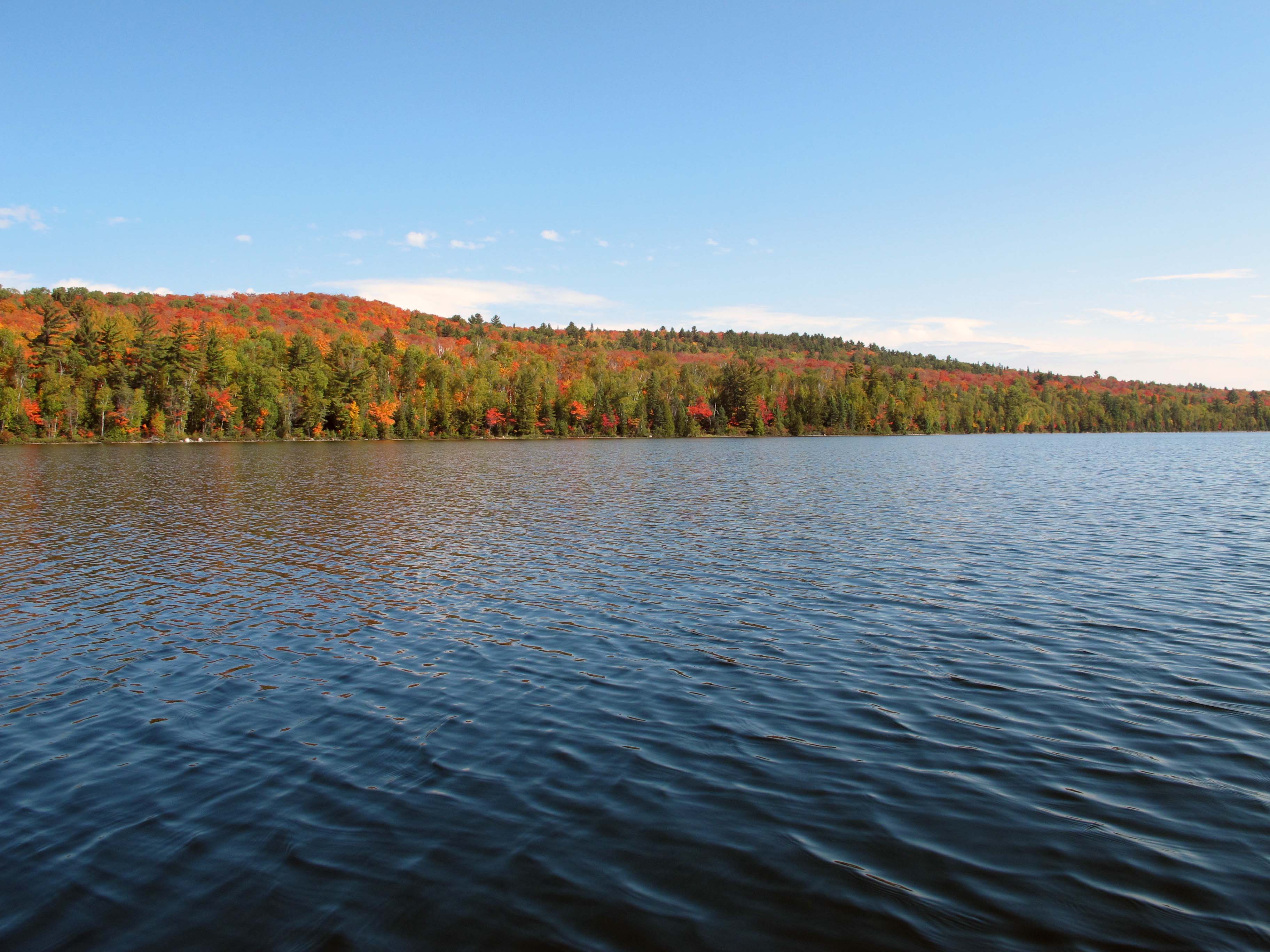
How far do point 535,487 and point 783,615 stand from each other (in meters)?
36.1

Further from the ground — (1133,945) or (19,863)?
(1133,945)

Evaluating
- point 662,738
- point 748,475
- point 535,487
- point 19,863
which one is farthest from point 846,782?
point 748,475

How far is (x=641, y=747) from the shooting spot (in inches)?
432

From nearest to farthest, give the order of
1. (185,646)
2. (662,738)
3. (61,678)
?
(662,738)
(61,678)
(185,646)

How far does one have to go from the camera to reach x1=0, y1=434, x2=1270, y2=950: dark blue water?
7.34 meters

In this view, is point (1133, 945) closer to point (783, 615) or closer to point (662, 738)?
point (662, 738)

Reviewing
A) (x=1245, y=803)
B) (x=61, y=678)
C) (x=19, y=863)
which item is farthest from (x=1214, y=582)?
(x=61, y=678)

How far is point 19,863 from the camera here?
26.9 ft

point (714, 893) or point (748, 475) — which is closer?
point (714, 893)

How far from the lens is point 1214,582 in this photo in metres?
20.5

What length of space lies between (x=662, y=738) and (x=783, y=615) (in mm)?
7529

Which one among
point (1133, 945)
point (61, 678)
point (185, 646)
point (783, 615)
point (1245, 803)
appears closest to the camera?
point (1133, 945)

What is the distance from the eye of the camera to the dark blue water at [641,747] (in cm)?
734

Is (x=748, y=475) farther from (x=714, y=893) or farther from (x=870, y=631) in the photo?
(x=714, y=893)
